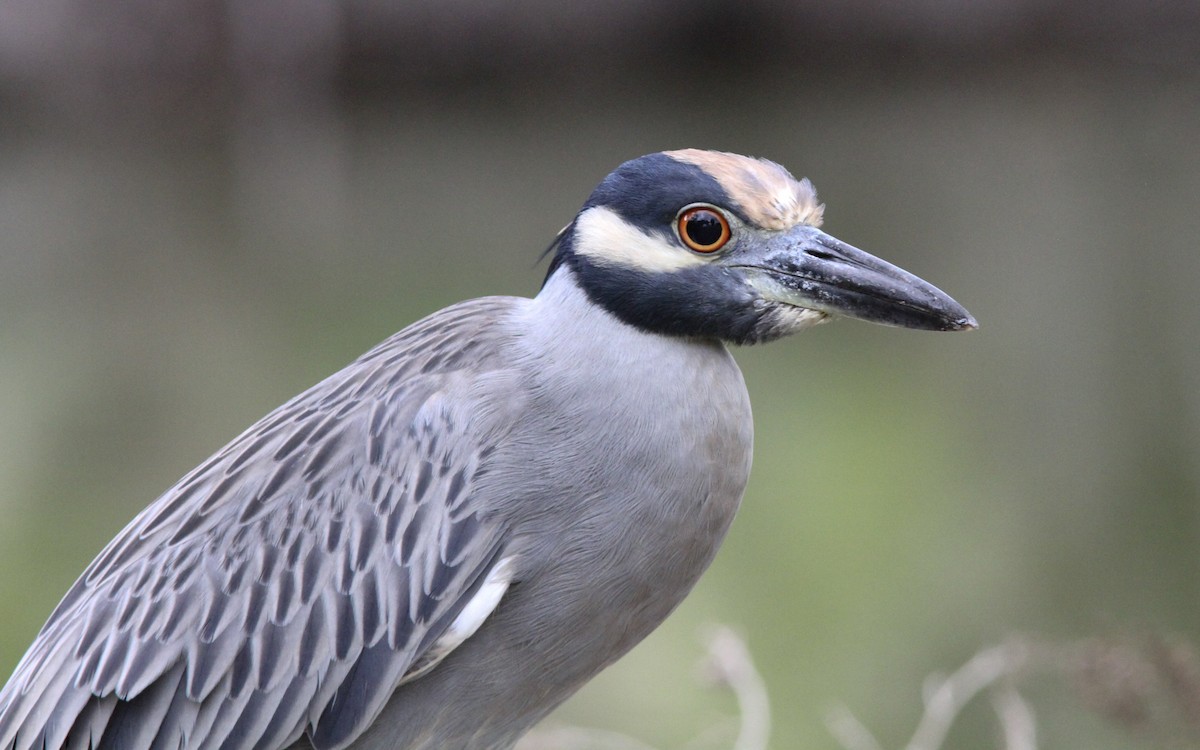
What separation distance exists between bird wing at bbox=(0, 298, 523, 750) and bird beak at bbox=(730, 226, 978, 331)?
770 millimetres

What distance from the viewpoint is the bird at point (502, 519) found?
3355 millimetres

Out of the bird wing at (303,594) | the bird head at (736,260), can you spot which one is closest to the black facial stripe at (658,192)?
the bird head at (736,260)

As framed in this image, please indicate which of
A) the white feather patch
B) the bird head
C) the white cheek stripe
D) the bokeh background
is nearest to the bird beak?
the bird head

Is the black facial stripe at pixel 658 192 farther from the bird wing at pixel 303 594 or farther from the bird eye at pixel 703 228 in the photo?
the bird wing at pixel 303 594

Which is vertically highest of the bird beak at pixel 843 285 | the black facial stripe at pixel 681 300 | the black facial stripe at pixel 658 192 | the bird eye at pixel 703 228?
the black facial stripe at pixel 658 192

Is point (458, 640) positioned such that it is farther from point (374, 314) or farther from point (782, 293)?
point (374, 314)

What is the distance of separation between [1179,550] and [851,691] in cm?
217

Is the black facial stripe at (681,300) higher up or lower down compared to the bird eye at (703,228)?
lower down

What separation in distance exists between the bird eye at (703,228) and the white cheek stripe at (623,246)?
0.03 meters

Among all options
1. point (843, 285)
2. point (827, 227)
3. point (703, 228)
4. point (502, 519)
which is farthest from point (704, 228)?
point (827, 227)

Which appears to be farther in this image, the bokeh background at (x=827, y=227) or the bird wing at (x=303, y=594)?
the bokeh background at (x=827, y=227)

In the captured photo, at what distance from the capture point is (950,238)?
13.2 meters

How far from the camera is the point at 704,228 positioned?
11.1ft

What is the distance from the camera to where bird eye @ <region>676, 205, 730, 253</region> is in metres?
3.37
